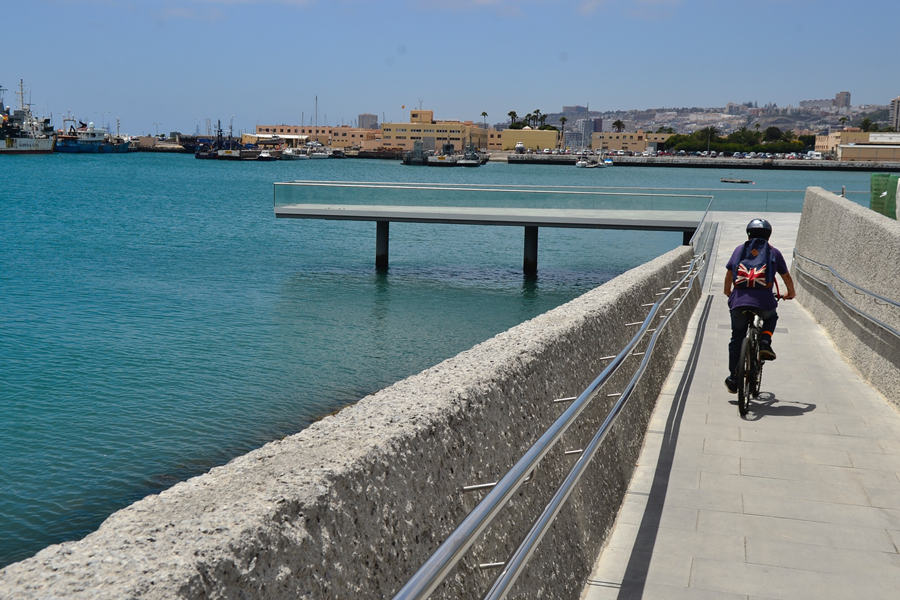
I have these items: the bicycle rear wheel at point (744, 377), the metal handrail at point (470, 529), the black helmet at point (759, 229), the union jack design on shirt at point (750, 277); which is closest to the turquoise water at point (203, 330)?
the bicycle rear wheel at point (744, 377)

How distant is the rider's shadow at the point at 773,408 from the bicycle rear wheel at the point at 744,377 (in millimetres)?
120

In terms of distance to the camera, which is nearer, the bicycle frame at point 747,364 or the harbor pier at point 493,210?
the bicycle frame at point 747,364

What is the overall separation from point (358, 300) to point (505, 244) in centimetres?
1804

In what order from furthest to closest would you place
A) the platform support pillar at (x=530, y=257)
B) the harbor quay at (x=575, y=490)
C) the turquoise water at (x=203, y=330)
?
the platform support pillar at (x=530, y=257)
the turquoise water at (x=203, y=330)
the harbor quay at (x=575, y=490)

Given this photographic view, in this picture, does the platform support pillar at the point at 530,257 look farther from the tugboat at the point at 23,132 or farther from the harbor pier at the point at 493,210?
the tugboat at the point at 23,132

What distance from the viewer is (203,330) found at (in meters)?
22.1

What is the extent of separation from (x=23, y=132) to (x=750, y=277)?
610 feet

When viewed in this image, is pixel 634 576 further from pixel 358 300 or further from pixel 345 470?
pixel 358 300

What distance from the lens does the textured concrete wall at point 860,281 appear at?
7.88m

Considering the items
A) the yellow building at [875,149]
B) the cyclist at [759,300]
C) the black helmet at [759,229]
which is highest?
the yellow building at [875,149]

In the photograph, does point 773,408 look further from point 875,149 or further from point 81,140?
point 81,140

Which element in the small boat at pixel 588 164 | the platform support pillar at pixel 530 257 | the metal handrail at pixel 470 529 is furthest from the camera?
the small boat at pixel 588 164

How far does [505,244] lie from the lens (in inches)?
1725

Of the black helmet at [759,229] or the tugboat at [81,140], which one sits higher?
the tugboat at [81,140]
